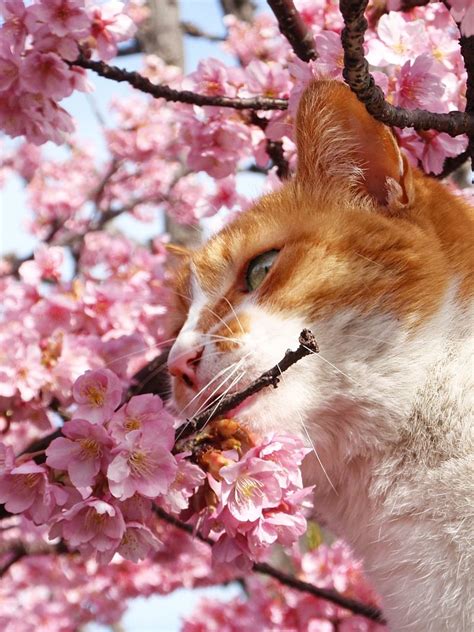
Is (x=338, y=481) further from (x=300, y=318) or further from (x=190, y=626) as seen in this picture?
(x=190, y=626)

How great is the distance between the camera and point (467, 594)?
1469mm

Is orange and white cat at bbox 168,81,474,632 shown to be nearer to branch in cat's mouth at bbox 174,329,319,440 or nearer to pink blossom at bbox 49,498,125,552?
branch in cat's mouth at bbox 174,329,319,440

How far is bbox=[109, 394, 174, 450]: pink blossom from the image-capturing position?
5.26 feet

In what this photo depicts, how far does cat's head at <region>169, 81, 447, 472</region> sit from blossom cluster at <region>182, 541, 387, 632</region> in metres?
1.71

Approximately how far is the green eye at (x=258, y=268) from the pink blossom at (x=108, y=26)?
1.12 metres

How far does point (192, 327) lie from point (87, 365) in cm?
111

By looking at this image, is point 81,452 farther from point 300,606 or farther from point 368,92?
point 300,606

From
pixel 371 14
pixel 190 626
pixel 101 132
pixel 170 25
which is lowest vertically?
pixel 190 626

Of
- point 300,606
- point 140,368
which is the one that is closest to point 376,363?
point 140,368

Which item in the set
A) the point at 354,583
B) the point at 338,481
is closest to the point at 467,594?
the point at 338,481

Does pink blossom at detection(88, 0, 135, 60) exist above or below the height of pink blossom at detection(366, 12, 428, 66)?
below

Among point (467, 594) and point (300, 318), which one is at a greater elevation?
point (300, 318)

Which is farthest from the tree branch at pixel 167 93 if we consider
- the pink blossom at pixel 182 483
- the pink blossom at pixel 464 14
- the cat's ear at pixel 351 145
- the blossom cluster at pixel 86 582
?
the blossom cluster at pixel 86 582

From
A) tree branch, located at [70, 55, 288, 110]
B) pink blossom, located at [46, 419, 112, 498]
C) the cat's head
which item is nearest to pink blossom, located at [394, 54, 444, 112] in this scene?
the cat's head
